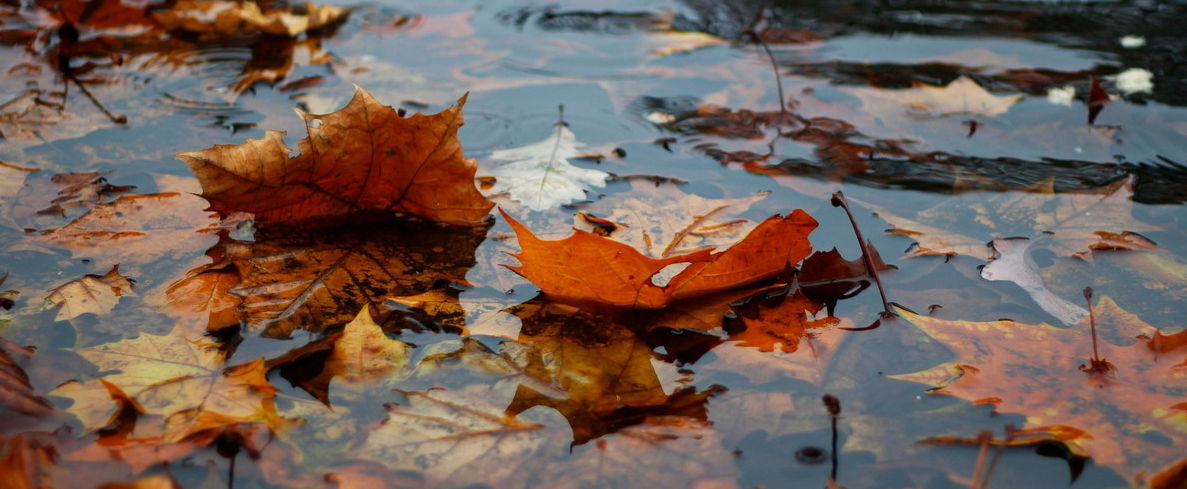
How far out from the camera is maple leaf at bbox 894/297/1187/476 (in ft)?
4.26

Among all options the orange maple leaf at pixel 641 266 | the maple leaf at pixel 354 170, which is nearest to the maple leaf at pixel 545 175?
the maple leaf at pixel 354 170

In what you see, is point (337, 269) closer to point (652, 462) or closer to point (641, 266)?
point (641, 266)

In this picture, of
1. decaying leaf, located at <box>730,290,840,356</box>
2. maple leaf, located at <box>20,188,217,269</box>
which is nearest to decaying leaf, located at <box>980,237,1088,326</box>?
decaying leaf, located at <box>730,290,840,356</box>

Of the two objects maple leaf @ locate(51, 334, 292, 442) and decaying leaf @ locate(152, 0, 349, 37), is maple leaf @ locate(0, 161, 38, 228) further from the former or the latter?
decaying leaf @ locate(152, 0, 349, 37)

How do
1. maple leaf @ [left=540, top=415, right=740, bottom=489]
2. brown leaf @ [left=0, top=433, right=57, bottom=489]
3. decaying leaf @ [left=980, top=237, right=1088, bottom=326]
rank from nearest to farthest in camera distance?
brown leaf @ [left=0, top=433, right=57, bottom=489]
maple leaf @ [left=540, top=415, right=740, bottom=489]
decaying leaf @ [left=980, top=237, right=1088, bottom=326]

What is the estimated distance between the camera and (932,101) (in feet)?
8.96

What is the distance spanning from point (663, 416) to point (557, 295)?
0.36m

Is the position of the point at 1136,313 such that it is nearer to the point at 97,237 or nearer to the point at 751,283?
the point at 751,283

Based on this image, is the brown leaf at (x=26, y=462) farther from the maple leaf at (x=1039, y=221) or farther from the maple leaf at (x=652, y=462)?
the maple leaf at (x=1039, y=221)

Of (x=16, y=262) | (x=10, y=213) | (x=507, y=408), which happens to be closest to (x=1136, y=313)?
(x=507, y=408)

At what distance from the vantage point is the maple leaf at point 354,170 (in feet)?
5.43

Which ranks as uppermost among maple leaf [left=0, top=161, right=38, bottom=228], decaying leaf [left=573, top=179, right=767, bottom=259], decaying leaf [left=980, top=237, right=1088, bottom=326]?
maple leaf [left=0, top=161, right=38, bottom=228]

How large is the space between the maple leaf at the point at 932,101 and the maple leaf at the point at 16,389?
2.29 m

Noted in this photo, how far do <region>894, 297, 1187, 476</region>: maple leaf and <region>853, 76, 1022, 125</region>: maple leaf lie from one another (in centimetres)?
118
